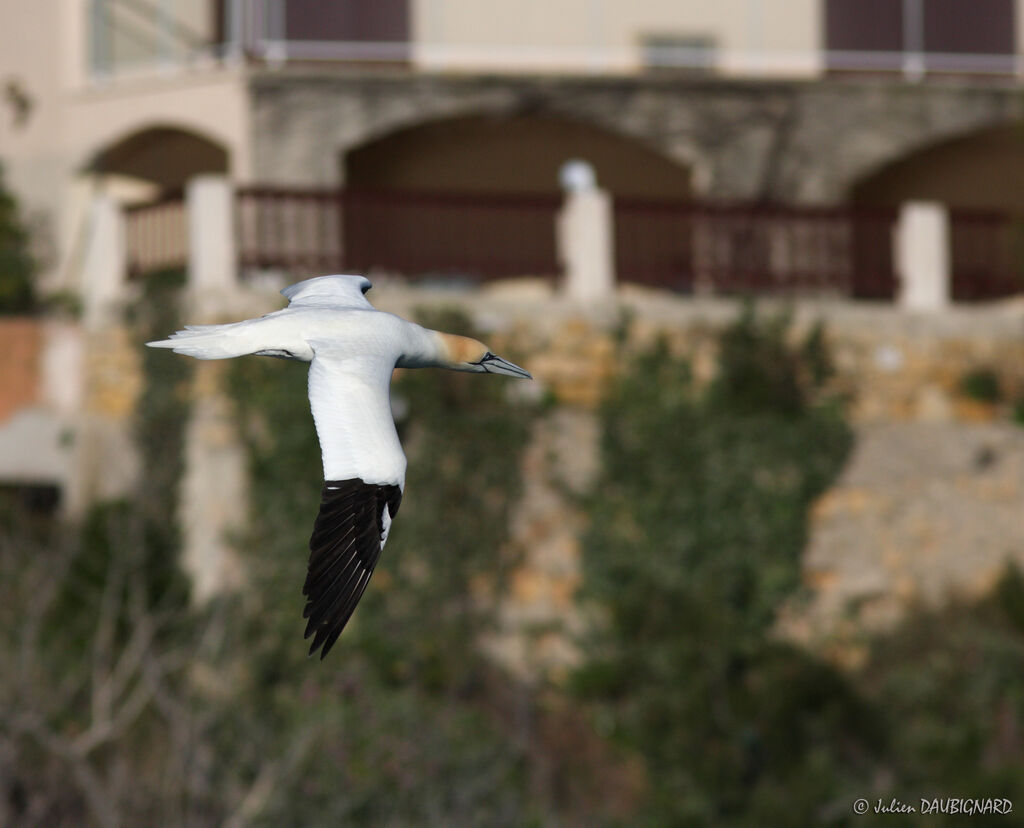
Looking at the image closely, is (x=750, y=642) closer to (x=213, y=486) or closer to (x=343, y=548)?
(x=213, y=486)

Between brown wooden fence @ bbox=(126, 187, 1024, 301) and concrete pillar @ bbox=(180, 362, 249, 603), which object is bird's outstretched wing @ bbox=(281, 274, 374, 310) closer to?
concrete pillar @ bbox=(180, 362, 249, 603)

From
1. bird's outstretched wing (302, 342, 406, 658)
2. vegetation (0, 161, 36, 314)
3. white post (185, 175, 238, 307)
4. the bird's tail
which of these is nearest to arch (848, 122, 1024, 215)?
white post (185, 175, 238, 307)

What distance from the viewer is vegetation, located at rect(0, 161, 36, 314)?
70.9ft

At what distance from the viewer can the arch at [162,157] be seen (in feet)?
75.9

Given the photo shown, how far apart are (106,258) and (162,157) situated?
481 centimetres

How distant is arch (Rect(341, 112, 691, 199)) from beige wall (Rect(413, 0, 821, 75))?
26.1 inches

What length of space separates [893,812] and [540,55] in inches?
363

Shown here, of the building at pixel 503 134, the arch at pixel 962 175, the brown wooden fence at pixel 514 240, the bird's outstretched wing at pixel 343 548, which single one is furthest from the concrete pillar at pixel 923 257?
the bird's outstretched wing at pixel 343 548

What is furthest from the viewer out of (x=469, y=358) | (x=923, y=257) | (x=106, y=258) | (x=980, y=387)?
(x=923, y=257)

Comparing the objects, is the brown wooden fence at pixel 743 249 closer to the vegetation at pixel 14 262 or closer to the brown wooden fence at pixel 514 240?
the brown wooden fence at pixel 514 240

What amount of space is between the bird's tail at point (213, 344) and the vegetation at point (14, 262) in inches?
590

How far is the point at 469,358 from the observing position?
311 inches

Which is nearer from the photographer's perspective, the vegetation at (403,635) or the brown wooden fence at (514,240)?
the vegetation at (403,635)

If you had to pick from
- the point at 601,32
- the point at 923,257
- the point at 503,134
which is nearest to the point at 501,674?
the point at 923,257
